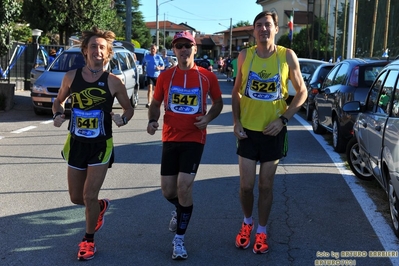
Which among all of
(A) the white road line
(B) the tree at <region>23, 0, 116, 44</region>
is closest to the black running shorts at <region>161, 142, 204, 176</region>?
(A) the white road line

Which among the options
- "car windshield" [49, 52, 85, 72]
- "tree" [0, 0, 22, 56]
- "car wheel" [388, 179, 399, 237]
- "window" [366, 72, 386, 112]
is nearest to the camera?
"car wheel" [388, 179, 399, 237]

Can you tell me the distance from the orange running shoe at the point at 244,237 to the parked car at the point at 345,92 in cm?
490

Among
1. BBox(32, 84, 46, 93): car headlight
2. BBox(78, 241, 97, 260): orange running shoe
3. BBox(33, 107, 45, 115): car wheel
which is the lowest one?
BBox(33, 107, 45, 115): car wheel

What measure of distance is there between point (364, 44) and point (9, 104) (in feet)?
101

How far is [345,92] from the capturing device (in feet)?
32.4

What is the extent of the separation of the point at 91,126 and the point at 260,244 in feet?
5.69

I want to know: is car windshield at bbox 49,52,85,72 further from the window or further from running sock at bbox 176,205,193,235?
running sock at bbox 176,205,193,235

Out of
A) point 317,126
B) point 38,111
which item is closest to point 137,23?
point 38,111

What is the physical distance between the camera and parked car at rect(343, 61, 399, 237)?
537 centimetres

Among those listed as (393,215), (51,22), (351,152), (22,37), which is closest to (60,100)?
(393,215)

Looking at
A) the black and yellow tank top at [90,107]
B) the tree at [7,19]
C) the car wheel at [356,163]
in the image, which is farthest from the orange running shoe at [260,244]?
the tree at [7,19]

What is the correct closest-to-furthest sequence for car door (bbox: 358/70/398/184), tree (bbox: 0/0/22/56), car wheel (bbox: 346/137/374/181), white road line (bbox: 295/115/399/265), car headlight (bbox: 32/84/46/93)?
white road line (bbox: 295/115/399/265) < car door (bbox: 358/70/398/184) < car wheel (bbox: 346/137/374/181) < car headlight (bbox: 32/84/46/93) < tree (bbox: 0/0/22/56)

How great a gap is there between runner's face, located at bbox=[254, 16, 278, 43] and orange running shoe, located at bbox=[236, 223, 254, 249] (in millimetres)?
1620

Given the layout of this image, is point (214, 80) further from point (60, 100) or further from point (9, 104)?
point (9, 104)
